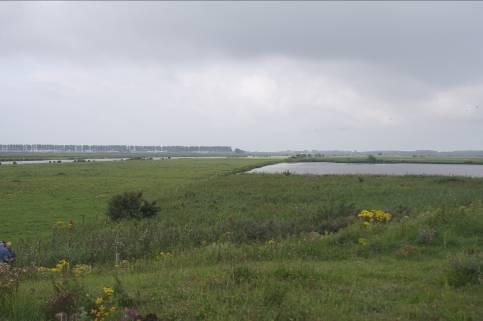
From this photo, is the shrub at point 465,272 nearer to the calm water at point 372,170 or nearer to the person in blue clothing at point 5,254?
the person in blue clothing at point 5,254

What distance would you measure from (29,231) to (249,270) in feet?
60.0

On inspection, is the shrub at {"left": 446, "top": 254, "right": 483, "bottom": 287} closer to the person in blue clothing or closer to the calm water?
the person in blue clothing

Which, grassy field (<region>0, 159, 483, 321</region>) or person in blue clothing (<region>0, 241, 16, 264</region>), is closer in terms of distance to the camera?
grassy field (<region>0, 159, 483, 321</region>)

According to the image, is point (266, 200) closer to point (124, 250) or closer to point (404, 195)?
point (404, 195)

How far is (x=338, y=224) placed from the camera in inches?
743

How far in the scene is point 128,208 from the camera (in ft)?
83.9

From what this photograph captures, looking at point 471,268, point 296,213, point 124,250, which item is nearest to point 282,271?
point 471,268

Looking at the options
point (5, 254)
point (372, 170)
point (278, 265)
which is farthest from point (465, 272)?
point (372, 170)

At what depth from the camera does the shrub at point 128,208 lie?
82.8ft

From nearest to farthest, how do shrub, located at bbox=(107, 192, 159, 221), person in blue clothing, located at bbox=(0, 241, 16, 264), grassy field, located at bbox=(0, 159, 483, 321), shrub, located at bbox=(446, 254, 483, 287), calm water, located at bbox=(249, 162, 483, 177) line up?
grassy field, located at bbox=(0, 159, 483, 321) → shrub, located at bbox=(446, 254, 483, 287) → person in blue clothing, located at bbox=(0, 241, 16, 264) → shrub, located at bbox=(107, 192, 159, 221) → calm water, located at bbox=(249, 162, 483, 177)

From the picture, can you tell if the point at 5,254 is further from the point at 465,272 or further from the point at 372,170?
the point at 372,170

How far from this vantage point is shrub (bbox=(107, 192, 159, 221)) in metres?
25.2

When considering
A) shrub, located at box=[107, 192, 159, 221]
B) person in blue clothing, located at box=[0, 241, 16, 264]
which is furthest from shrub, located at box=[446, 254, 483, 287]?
shrub, located at box=[107, 192, 159, 221]

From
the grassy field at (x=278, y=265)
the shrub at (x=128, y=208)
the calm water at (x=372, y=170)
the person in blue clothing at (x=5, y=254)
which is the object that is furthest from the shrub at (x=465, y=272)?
the calm water at (x=372, y=170)
